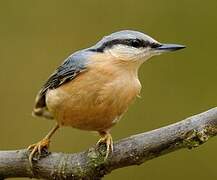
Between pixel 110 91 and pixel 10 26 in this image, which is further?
pixel 10 26

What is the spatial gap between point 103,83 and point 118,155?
28 cm

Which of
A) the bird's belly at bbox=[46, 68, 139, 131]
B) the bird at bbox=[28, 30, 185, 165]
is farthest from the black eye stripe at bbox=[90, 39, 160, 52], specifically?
the bird's belly at bbox=[46, 68, 139, 131]

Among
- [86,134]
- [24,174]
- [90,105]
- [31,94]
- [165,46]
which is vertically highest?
[165,46]

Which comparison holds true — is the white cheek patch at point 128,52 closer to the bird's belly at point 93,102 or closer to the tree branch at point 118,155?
the bird's belly at point 93,102

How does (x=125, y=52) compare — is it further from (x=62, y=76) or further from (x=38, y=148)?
(x=38, y=148)

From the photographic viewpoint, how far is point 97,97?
71.7 inches

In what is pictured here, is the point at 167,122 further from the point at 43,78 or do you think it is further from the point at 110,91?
the point at 110,91

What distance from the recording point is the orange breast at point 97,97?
183 cm

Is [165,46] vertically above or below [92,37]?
above

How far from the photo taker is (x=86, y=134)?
10.0 feet

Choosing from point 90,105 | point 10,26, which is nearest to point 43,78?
point 10,26

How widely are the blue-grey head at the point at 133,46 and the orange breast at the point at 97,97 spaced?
0.06 m

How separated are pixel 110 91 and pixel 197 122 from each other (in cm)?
34

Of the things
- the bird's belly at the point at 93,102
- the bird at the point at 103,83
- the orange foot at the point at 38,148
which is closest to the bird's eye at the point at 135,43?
the bird at the point at 103,83
